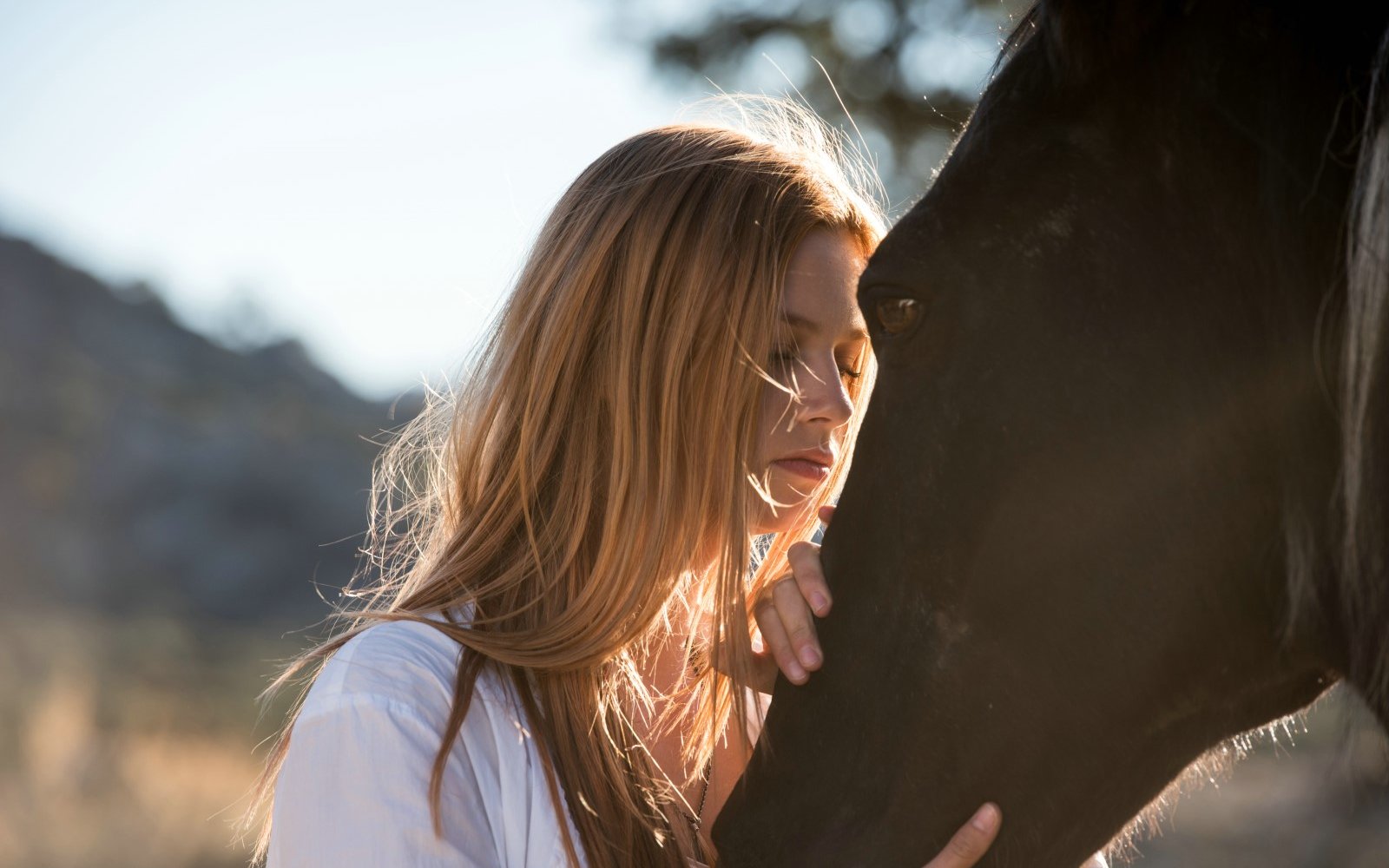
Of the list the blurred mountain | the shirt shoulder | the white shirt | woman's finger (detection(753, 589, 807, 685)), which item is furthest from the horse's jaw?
the blurred mountain

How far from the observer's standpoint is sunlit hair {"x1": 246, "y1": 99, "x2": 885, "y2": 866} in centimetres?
187

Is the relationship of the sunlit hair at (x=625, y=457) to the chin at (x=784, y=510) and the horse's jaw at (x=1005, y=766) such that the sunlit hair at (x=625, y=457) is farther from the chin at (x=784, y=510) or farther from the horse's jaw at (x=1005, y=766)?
the horse's jaw at (x=1005, y=766)

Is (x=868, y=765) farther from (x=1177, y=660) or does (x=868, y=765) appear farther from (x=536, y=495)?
(x=536, y=495)

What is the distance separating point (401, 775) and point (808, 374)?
935 millimetres

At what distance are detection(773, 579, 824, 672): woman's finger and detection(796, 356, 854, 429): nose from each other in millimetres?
363

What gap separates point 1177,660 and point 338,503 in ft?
75.9

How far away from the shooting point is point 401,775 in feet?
5.22

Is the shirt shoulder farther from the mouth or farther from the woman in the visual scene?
the mouth

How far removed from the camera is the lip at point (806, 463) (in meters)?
2.10

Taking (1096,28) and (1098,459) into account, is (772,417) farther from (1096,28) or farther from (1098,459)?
(1096,28)

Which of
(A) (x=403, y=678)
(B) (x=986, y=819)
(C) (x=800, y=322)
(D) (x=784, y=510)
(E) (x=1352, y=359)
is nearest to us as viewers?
(E) (x=1352, y=359)

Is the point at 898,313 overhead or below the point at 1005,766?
overhead

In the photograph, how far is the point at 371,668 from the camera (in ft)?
5.47

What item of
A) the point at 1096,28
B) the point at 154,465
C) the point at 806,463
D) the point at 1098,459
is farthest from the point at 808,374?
the point at 154,465
